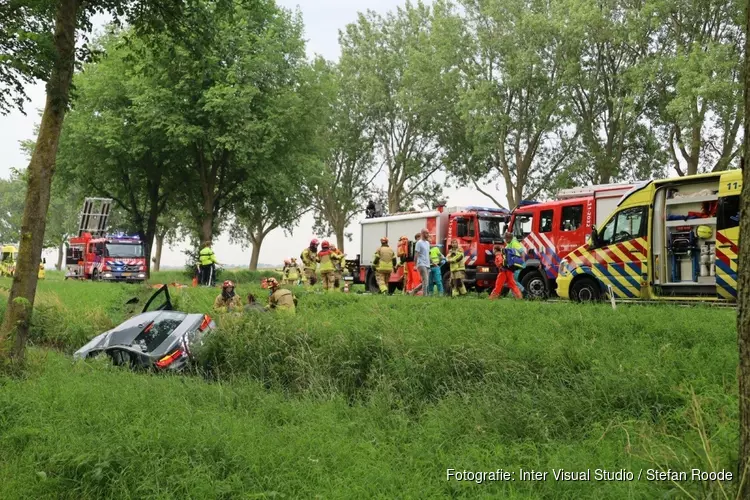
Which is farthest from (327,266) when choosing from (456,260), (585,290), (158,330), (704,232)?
(704,232)

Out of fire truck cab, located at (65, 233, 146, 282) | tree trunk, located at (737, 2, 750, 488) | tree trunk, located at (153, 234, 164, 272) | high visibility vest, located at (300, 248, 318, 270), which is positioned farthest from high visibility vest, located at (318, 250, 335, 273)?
tree trunk, located at (153, 234, 164, 272)

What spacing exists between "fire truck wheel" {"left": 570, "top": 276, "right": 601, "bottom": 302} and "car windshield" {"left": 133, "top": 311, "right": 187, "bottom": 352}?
794 cm

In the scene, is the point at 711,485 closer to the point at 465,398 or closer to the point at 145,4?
the point at 465,398

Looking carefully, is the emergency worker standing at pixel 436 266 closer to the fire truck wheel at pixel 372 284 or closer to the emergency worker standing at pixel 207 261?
the fire truck wheel at pixel 372 284

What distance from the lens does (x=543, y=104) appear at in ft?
95.5

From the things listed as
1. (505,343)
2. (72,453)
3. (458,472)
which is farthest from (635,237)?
(72,453)

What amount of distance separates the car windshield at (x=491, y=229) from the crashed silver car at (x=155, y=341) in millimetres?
9805

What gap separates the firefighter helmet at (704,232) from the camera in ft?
37.4

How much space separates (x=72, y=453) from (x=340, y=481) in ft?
7.96

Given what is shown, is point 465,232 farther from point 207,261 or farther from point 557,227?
point 207,261

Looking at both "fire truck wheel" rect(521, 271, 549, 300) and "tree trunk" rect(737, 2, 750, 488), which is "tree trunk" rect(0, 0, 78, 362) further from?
"fire truck wheel" rect(521, 271, 549, 300)

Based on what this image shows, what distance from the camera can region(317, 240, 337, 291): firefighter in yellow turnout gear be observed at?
1798 centimetres

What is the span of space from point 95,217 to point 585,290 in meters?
28.4

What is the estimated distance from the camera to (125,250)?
3198 cm
